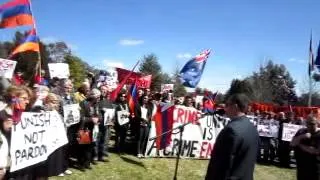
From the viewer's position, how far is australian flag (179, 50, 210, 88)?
572 inches

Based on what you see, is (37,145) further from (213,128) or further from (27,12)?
(213,128)

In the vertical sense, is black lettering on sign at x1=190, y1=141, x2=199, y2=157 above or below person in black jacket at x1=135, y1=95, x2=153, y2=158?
below

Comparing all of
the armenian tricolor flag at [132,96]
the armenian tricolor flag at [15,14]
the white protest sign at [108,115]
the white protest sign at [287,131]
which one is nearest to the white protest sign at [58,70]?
the armenian tricolor flag at [132,96]

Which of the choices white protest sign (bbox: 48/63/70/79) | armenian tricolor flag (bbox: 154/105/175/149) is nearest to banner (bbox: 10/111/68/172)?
armenian tricolor flag (bbox: 154/105/175/149)

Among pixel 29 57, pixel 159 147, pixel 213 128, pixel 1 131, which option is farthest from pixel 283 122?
pixel 29 57

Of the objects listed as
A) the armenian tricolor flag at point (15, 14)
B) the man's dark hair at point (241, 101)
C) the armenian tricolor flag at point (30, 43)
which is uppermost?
the armenian tricolor flag at point (15, 14)

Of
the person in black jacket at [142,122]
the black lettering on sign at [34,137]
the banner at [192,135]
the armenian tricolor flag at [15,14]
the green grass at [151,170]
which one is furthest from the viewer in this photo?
the banner at [192,135]

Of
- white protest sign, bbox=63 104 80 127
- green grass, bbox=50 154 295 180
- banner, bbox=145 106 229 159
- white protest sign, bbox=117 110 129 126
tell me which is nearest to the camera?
white protest sign, bbox=63 104 80 127

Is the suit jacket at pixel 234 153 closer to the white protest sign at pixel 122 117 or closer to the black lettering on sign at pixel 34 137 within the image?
the black lettering on sign at pixel 34 137

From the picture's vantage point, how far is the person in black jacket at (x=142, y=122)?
1404 centimetres

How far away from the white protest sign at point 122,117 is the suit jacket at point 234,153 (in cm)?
811

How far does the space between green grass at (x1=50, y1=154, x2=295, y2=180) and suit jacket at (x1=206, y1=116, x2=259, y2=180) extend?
18.7 ft

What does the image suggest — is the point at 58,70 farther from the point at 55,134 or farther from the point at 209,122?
the point at 55,134

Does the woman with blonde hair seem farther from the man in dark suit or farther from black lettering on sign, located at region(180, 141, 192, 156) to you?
black lettering on sign, located at region(180, 141, 192, 156)
